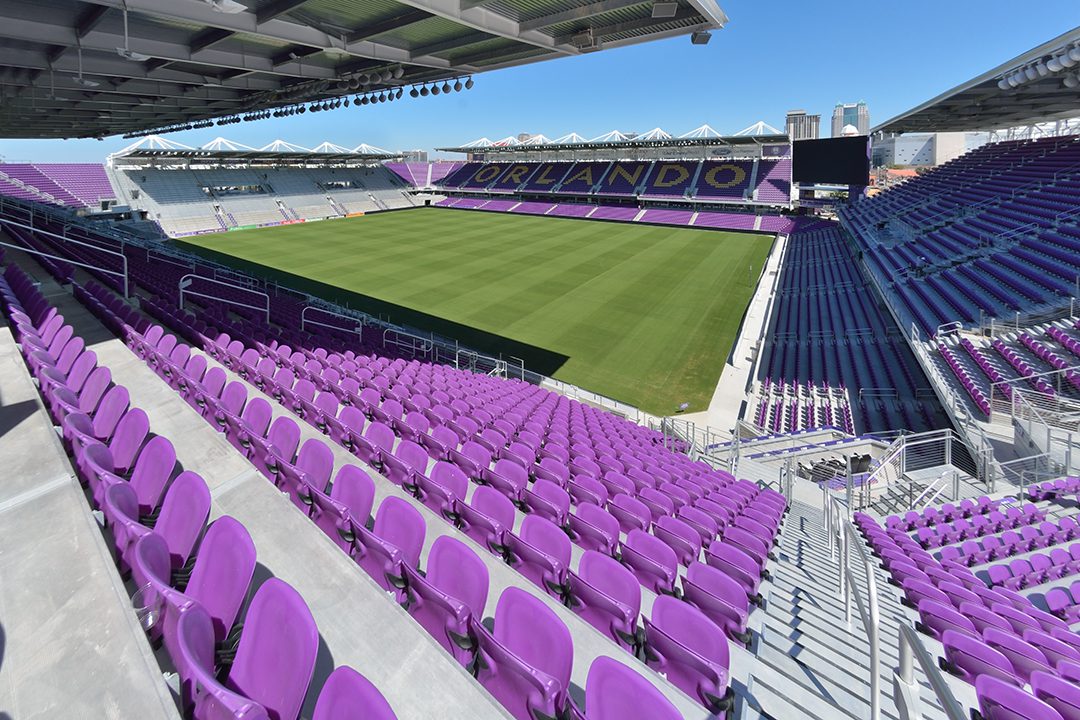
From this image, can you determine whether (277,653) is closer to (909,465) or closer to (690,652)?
(690,652)

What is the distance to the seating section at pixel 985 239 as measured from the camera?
49.7 ft

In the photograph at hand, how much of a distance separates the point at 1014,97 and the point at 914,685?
1131 inches

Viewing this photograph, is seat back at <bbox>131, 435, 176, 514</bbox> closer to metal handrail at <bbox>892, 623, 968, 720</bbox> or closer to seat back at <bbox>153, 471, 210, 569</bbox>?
seat back at <bbox>153, 471, 210, 569</bbox>

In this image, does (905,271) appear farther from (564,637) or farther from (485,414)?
(564,637)

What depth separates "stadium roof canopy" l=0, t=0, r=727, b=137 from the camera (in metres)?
7.30

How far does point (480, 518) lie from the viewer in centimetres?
402

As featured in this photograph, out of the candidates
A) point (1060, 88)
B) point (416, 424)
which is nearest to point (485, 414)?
point (416, 424)

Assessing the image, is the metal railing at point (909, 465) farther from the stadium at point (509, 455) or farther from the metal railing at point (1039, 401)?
the metal railing at point (1039, 401)

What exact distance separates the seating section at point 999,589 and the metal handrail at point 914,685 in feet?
4.78

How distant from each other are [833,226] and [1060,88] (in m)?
23.1

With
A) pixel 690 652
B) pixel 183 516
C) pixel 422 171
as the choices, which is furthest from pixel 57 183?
pixel 690 652

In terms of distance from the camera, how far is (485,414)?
827 centimetres

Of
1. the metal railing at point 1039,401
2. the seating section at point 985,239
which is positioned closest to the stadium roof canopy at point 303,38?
the metal railing at point 1039,401

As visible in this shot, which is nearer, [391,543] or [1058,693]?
[391,543]
